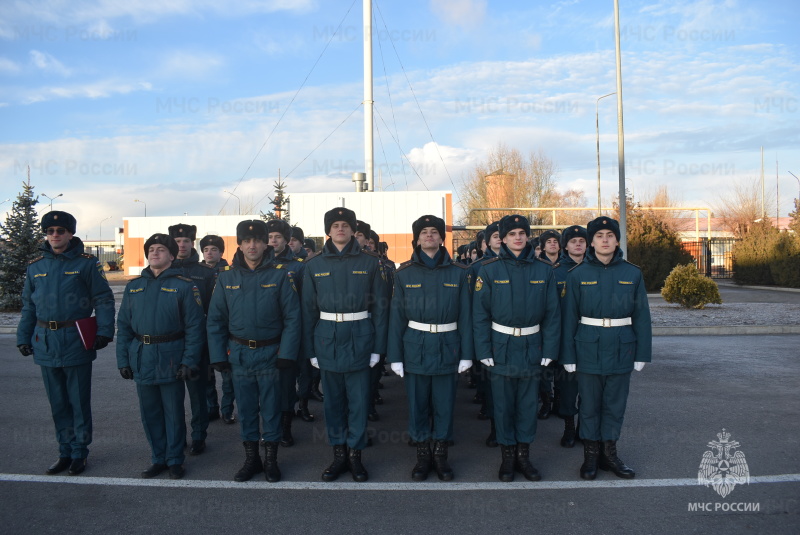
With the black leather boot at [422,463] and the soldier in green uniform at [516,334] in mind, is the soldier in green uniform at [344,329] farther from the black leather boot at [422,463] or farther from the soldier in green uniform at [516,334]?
the soldier in green uniform at [516,334]

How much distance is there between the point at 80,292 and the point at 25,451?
1.64 m

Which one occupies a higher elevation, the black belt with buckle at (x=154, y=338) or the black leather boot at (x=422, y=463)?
the black belt with buckle at (x=154, y=338)

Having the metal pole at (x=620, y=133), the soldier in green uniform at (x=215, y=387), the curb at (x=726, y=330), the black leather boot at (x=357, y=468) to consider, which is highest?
the metal pole at (x=620, y=133)

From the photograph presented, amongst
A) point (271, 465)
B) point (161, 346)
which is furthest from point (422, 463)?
point (161, 346)

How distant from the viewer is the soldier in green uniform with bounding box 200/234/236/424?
6.38 metres

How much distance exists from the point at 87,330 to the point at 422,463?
3017mm

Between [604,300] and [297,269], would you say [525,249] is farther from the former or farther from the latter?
[297,269]

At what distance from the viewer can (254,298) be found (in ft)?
15.4

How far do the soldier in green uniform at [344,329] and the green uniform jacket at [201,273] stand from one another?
190 cm

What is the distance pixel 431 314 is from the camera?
4.70 meters

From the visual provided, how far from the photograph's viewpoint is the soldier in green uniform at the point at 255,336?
15.4ft

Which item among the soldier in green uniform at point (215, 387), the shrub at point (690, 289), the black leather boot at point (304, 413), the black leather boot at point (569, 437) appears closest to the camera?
the black leather boot at point (569, 437)

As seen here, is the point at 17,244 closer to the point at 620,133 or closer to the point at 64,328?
the point at 64,328

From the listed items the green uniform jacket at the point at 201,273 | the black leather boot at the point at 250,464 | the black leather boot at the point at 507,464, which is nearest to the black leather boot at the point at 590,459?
the black leather boot at the point at 507,464
